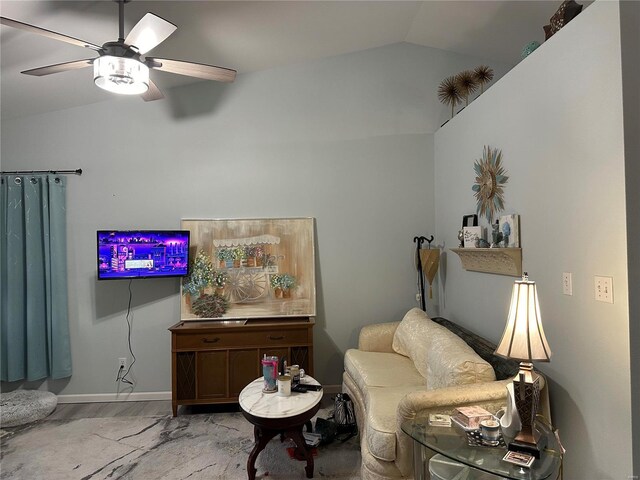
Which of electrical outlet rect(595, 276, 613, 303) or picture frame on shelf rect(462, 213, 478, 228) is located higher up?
picture frame on shelf rect(462, 213, 478, 228)

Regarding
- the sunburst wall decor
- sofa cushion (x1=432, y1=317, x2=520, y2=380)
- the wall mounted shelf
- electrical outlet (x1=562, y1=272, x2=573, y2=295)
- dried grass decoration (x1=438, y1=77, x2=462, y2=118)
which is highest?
dried grass decoration (x1=438, y1=77, x2=462, y2=118)

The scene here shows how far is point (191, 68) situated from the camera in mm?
2256

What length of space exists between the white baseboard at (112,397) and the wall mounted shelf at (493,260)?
2985 mm

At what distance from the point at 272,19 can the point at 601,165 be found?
2.36 metres

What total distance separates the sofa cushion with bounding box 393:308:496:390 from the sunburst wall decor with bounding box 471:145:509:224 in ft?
2.99

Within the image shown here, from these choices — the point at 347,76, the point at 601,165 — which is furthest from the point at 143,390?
the point at 601,165

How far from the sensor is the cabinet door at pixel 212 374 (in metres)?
3.06

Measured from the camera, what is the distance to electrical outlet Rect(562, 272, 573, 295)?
178 cm

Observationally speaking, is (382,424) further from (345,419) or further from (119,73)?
(119,73)

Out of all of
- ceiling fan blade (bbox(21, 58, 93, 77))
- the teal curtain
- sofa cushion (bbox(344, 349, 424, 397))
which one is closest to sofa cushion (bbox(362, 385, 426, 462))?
sofa cushion (bbox(344, 349, 424, 397))

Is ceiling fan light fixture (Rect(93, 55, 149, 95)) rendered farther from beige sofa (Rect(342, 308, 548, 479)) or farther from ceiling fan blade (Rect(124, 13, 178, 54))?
beige sofa (Rect(342, 308, 548, 479))

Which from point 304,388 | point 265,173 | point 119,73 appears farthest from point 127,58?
point 304,388

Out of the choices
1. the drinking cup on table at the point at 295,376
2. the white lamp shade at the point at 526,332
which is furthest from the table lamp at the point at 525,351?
the drinking cup on table at the point at 295,376

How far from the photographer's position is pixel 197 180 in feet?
11.6
